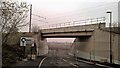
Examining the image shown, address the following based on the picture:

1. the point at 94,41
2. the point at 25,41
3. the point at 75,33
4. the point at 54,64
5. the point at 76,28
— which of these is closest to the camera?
the point at 54,64

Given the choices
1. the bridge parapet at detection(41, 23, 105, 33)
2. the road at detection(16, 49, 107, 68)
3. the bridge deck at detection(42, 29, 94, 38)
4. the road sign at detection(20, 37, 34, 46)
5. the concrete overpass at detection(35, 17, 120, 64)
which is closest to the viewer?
the road at detection(16, 49, 107, 68)

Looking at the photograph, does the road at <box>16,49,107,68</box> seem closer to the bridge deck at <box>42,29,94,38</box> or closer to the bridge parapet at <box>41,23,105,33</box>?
the bridge deck at <box>42,29,94,38</box>

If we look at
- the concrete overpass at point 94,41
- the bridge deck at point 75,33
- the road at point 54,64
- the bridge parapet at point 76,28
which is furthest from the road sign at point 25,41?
the bridge parapet at point 76,28

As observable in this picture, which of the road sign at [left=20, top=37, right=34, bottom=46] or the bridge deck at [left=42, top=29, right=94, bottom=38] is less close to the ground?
the bridge deck at [left=42, top=29, right=94, bottom=38]

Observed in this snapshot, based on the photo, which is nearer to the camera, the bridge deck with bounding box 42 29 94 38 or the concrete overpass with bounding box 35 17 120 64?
the concrete overpass with bounding box 35 17 120 64

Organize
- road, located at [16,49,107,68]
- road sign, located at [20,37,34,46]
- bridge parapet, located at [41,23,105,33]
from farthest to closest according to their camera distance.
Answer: bridge parapet, located at [41,23,105,33] < road sign, located at [20,37,34,46] < road, located at [16,49,107,68]

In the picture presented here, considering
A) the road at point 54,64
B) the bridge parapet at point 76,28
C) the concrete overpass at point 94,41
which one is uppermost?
the bridge parapet at point 76,28

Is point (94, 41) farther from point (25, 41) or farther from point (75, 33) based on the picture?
point (25, 41)

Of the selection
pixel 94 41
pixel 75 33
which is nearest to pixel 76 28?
pixel 75 33

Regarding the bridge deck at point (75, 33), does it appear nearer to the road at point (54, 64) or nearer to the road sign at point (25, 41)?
the road at point (54, 64)

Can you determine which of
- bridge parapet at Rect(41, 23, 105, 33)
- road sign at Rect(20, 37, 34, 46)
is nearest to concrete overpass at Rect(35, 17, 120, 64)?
bridge parapet at Rect(41, 23, 105, 33)

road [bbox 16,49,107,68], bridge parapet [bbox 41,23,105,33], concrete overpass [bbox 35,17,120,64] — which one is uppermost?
bridge parapet [bbox 41,23,105,33]

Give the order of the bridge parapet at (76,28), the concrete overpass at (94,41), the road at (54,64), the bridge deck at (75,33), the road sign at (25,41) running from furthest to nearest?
1. the bridge deck at (75,33)
2. the bridge parapet at (76,28)
3. the concrete overpass at (94,41)
4. the road sign at (25,41)
5. the road at (54,64)

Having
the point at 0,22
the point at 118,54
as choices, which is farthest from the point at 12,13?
the point at 118,54
